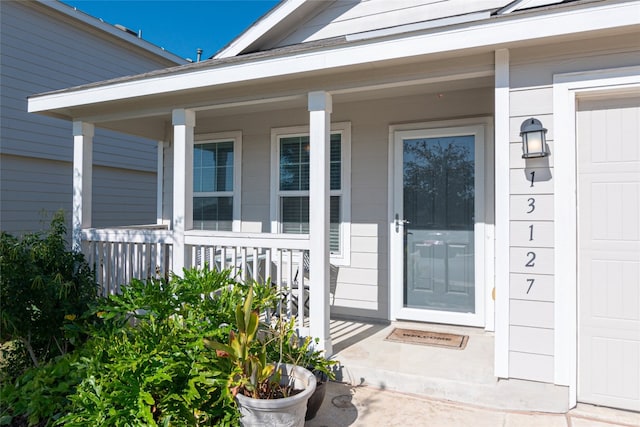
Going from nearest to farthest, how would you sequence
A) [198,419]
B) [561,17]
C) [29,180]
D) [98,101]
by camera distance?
1. [198,419]
2. [561,17]
3. [98,101]
4. [29,180]

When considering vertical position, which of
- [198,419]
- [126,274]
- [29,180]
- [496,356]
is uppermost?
[29,180]

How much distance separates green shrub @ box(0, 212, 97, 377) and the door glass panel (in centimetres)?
308

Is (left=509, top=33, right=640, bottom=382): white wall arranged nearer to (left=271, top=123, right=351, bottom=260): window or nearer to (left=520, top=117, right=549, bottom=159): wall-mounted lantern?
(left=520, top=117, right=549, bottom=159): wall-mounted lantern

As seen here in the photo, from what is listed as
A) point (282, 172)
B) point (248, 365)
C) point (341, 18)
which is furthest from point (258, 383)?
point (341, 18)

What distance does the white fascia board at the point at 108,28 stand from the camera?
21.4 ft

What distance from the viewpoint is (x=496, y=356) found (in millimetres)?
2768

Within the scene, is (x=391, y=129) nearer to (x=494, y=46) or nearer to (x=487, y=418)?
(x=494, y=46)

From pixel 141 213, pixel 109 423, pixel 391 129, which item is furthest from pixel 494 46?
pixel 141 213

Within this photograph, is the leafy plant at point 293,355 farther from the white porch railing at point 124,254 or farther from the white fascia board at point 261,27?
the white fascia board at point 261,27

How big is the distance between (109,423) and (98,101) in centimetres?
315

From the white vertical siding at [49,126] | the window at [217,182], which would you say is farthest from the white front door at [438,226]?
the white vertical siding at [49,126]

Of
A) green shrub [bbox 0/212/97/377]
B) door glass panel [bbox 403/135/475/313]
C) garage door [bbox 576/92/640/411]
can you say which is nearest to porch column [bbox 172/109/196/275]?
green shrub [bbox 0/212/97/377]

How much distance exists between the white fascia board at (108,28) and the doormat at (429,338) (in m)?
7.09

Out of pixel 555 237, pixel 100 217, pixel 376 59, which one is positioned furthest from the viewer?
pixel 100 217
